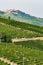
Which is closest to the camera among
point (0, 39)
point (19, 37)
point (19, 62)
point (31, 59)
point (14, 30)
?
point (19, 62)

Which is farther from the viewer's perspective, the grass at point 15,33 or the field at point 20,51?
the grass at point 15,33

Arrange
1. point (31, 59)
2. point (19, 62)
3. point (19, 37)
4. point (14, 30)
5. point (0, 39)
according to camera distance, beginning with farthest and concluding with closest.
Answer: point (14, 30) → point (19, 37) → point (0, 39) → point (31, 59) → point (19, 62)

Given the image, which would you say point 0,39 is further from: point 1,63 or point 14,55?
point 1,63

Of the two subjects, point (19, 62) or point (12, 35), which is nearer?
point (19, 62)

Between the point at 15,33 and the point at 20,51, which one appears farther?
the point at 15,33

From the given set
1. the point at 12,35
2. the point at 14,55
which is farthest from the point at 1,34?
the point at 14,55

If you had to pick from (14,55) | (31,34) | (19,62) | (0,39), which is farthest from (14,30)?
(19,62)

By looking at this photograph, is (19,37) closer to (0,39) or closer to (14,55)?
(0,39)

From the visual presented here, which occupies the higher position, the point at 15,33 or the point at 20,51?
the point at 20,51

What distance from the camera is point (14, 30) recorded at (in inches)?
3450

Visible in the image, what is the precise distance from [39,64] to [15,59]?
3.85 meters

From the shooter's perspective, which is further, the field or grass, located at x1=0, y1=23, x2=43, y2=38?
grass, located at x1=0, y1=23, x2=43, y2=38

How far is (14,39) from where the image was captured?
78.7 meters

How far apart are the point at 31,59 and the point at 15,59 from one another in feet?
9.22
